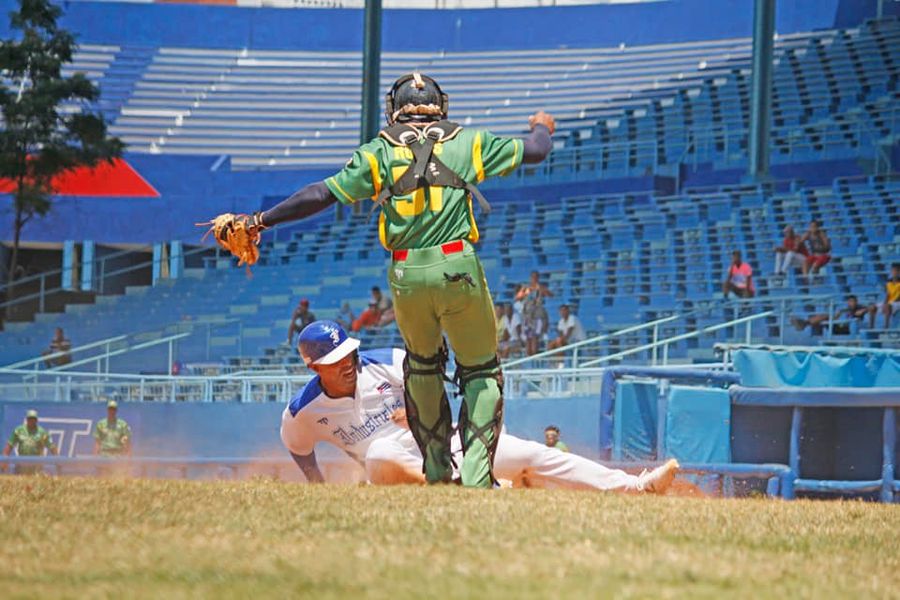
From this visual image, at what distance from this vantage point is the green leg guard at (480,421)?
23.2ft

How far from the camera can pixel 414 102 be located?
738 cm

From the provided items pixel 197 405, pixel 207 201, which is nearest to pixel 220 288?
pixel 207 201

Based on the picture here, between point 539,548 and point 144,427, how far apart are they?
601 inches

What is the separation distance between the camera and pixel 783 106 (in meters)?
30.3

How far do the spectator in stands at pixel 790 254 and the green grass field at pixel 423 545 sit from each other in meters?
14.5

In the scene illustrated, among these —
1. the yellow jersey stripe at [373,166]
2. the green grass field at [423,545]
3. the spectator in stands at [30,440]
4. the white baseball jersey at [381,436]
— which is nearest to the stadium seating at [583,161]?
the spectator in stands at [30,440]

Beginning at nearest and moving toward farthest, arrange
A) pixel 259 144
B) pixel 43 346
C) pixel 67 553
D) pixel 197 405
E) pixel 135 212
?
1. pixel 67 553
2. pixel 197 405
3. pixel 43 346
4. pixel 135 212
5. pixel 259 144

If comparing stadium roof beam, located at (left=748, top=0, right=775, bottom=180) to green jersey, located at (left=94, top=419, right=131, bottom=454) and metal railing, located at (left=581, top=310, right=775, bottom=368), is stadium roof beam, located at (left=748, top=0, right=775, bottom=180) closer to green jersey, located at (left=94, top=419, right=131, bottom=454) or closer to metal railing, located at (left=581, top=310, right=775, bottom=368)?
metal railing, located at (left=581, top=310, right=775, bottom=368)

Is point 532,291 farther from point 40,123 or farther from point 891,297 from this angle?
point 40,123

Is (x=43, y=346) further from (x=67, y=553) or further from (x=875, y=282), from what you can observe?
(x=67, y=553)

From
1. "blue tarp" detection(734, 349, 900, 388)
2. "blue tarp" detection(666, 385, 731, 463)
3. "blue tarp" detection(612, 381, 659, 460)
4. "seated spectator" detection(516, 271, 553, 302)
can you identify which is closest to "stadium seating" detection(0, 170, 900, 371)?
"seated spectator" detection(516, 271, 553, 302)

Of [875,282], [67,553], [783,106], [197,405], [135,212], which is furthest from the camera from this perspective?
[135,212]

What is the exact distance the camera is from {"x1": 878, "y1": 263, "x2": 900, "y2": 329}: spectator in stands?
17844mm

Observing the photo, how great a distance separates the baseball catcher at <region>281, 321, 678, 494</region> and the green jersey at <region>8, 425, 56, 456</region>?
9.04m
